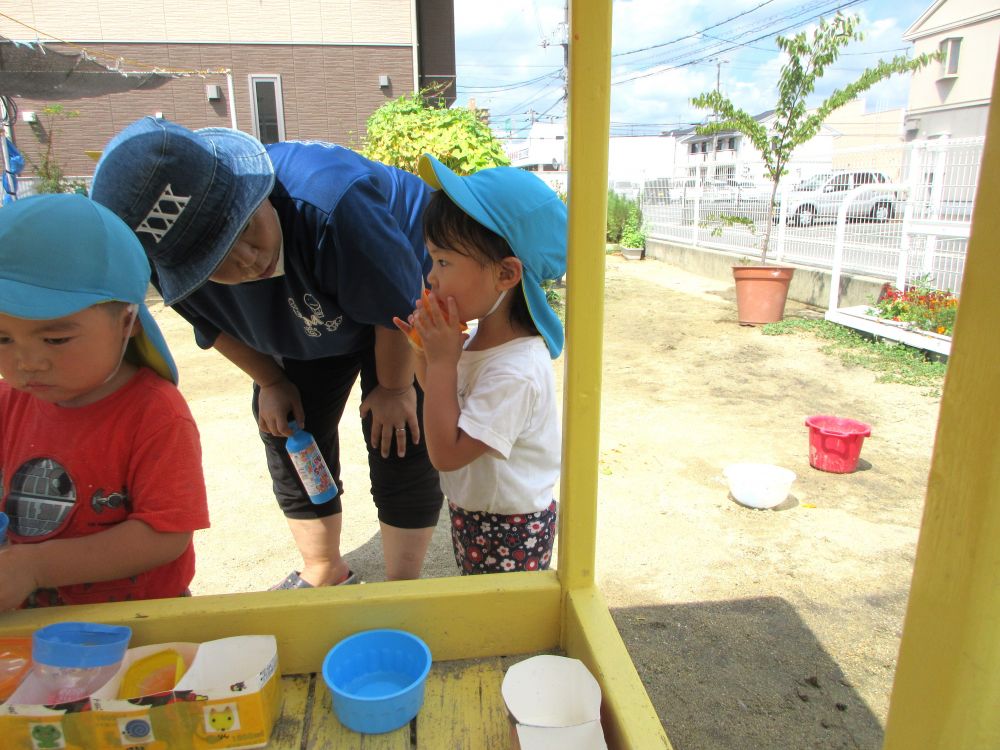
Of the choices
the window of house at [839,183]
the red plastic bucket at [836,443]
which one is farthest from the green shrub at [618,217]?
the red plastic bucket at [836,443]

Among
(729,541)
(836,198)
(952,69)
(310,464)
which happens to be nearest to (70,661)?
(310,464)

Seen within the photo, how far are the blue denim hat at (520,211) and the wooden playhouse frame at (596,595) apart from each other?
0.35 meters

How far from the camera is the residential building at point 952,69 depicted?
19484 millimetres

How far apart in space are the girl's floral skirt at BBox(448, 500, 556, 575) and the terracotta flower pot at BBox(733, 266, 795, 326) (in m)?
5.94

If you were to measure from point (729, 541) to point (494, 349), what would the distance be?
1879 mm

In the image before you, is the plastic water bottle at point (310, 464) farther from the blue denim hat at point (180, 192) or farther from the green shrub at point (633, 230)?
the green shrub at point (633, 230)

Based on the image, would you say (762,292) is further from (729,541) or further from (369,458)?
(369,458)

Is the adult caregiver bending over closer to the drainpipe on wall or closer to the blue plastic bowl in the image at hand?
the blue plastic bowl

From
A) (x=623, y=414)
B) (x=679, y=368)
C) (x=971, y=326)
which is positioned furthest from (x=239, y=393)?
(x=971, y=326)

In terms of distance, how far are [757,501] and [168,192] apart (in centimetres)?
276

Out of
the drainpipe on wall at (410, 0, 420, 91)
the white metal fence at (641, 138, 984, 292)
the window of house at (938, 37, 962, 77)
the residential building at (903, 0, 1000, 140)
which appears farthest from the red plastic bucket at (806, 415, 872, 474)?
the window of house at (938, 37, 962, 77)

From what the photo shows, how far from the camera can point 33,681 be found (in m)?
0.96

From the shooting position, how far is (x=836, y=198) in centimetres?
961

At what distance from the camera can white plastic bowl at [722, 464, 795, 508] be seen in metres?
3.13
